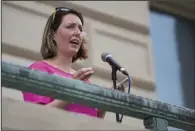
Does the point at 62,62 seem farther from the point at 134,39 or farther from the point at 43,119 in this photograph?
the point at 134,39

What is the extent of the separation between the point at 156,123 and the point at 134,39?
2.58 meters

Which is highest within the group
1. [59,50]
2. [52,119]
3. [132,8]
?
[132,8]

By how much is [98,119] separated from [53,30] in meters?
0.61

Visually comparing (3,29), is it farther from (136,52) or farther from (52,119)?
(52,119)

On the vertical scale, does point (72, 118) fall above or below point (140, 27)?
below

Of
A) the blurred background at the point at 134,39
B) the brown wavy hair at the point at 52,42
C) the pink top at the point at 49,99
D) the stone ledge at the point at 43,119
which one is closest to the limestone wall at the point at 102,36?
the blurred background at the point at 134,39

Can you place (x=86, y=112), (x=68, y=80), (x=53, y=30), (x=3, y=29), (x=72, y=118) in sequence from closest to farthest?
1. (x=68, y=80)
2. (x=72, y=118)
3. (x=86, y=112)
4. (x=53, y=30)
5. (x=3, y=29)

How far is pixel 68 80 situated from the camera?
2297 mm

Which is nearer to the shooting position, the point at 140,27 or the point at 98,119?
the point at 98,119

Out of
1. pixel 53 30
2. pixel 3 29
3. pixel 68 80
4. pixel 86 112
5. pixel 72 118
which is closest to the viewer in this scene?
pixel 68 80

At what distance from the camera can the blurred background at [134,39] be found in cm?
450

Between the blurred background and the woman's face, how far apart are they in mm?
1288

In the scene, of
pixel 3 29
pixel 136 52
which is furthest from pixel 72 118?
pixel 136 52

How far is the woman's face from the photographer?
2980mm
